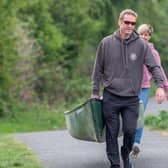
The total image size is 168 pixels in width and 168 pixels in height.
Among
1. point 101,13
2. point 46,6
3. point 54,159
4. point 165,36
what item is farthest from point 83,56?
point 54,159

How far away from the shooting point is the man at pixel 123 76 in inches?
344

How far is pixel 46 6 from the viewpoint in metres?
27.6

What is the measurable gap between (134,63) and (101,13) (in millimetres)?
26163

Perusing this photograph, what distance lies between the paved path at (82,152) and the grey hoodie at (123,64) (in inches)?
48.2

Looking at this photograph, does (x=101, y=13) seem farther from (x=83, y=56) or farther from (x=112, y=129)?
(x=112, y=129)

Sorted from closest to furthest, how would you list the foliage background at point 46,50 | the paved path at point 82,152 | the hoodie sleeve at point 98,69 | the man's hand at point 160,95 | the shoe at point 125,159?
1. the man's hand at point 160,95
2. the hoodie sleeve at point 98,69
3. the shoe at point 125,159
4. the paved path at point 82,152
5. the foliage background at point 46,50

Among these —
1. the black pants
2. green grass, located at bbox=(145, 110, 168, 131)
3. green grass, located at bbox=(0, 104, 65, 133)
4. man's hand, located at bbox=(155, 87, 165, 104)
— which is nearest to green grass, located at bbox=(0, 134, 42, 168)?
the black pants

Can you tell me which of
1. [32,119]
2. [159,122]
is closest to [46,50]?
[32,119]

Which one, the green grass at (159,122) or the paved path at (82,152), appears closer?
the paved path at (82,152)

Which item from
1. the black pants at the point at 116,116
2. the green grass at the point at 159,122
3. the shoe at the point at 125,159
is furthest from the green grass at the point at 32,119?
the black pants at the point at 116,116

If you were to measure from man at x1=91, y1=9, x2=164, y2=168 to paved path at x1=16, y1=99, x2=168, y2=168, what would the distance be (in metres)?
0.86

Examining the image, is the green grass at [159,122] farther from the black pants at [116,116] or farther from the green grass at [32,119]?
the black pants at [116,116]

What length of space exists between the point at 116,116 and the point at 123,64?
59 centimetres

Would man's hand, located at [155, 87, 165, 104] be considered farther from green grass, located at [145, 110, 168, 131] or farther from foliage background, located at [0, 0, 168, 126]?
foliage background, located at [0, 0, 168, 126]
